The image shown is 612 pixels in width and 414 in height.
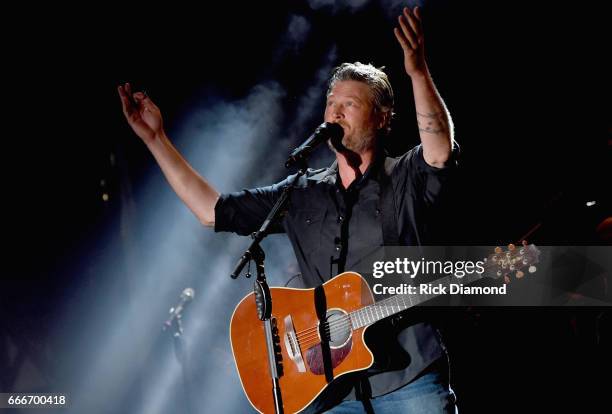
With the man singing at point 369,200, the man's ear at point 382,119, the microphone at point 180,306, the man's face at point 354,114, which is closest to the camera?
the man singing at point 369,200

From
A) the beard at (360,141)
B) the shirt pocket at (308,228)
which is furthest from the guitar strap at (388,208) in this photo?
the shirt pocket at (308,228)

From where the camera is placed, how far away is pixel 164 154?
2875 mm

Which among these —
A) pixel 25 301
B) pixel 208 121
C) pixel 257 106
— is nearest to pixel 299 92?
pixel 257 106

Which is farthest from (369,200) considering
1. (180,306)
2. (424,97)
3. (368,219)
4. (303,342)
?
(180,306)

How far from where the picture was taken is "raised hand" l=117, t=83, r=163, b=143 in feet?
9.44

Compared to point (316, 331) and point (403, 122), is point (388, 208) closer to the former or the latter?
point (316, 331)

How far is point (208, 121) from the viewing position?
18.7 ft

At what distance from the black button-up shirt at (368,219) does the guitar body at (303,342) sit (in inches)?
3.9

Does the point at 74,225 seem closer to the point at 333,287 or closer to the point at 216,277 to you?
the point at 216,277

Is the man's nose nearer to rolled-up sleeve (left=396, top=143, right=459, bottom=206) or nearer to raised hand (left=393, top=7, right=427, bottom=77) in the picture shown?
rolled-up sleeve (left=396, top=143, right=459, bottom=206)

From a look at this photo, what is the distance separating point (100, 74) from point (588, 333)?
5.01m

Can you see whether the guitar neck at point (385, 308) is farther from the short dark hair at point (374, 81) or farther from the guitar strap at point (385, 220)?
the short dark hair at point (374, 81)

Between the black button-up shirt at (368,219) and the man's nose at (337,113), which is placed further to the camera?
the man's nose at (337,113)

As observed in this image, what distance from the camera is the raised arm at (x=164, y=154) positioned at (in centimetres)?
288
